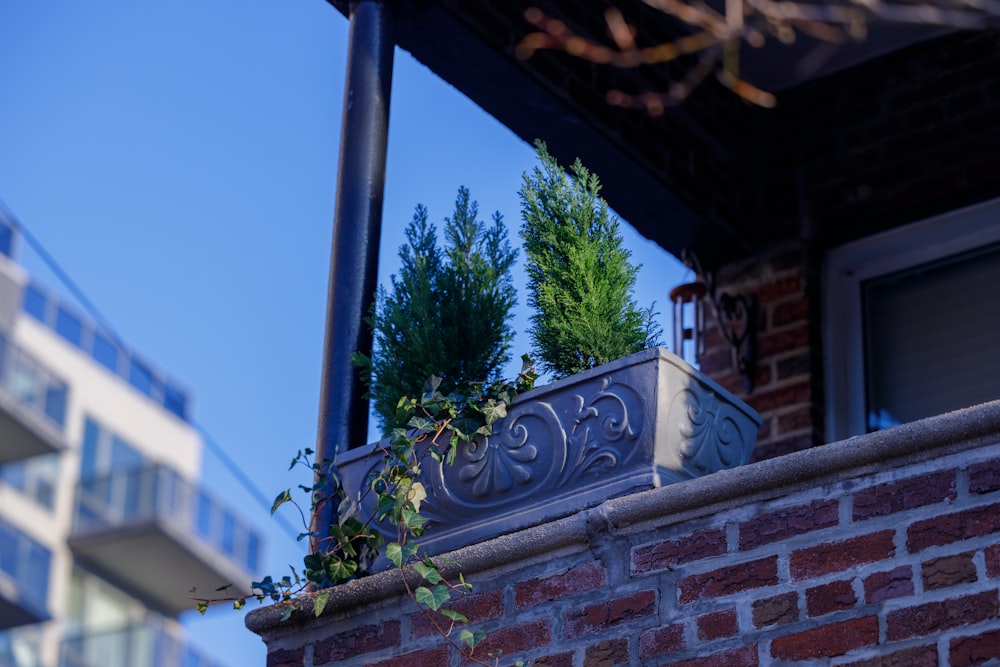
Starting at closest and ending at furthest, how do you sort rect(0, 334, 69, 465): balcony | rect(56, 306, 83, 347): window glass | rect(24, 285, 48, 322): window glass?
rect(0, 334, 69, 465): balcony < rect(24, 285, 48, 322): window glass < rect(56, 306, 83, 347): window glass

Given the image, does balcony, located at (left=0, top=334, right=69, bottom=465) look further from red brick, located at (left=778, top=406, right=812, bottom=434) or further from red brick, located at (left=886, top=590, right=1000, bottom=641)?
red brick, located at (left=886, top=590, right=1000, bottom=641)

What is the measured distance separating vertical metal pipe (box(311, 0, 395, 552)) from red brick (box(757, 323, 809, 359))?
1.59 meters

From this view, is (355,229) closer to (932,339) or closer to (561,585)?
(561,585)

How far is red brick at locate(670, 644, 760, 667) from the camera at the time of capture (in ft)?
9.82

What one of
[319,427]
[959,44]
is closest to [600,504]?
[319,427]

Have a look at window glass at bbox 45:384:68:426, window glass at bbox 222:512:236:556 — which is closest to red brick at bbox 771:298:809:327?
window glass at bbox 222:512:236:556

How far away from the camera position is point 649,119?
200 inches

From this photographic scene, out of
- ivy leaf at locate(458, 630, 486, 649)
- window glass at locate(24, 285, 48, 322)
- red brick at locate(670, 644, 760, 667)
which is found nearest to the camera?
red brick at locate(670, 644, 760, 667)

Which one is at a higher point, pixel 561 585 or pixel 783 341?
pixel 783 341

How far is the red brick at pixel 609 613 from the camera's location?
316 cm

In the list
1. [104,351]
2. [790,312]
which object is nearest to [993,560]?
[790,312]

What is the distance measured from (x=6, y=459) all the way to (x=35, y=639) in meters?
2.70

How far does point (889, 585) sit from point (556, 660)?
2.16 feet

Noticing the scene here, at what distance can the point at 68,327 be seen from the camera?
2936 centimetres
